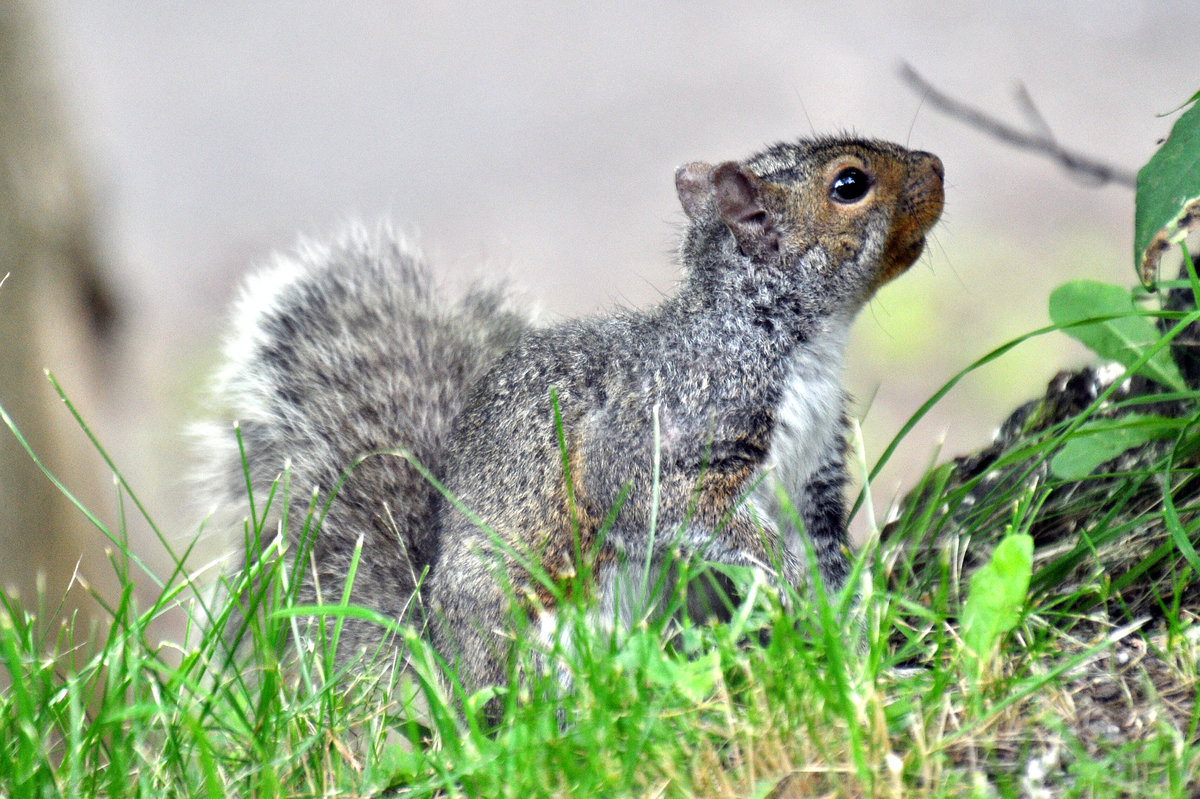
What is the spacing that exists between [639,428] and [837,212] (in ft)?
1.63

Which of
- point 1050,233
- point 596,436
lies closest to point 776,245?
point 596,436

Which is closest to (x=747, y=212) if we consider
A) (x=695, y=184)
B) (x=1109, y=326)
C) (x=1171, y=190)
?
(x=695, y=184)

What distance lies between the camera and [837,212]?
2.03 meters

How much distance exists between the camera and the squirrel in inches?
74.4

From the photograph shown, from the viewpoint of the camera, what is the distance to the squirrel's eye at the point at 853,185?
2025 millimetres

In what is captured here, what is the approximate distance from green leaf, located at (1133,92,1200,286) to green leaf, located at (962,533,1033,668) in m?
0.46

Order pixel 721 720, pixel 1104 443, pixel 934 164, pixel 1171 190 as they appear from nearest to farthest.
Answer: pixel 721 720, pixel 1171 190, pixel 1104 443, pixel 934 164

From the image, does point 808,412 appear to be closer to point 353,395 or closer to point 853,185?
point 853,185

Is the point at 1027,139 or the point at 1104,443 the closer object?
the point at 1104,443

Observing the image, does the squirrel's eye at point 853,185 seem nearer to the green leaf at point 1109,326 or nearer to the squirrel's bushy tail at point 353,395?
the green leaf at point 1109,326

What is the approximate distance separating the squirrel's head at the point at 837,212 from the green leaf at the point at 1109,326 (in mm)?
A: 298

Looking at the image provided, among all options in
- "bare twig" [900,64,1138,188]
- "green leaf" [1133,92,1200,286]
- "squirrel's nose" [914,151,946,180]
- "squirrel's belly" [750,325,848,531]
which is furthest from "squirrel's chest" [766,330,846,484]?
"green leaf" [1133,92,1200,286]

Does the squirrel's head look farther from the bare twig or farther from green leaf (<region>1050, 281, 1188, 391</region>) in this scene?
green leaf (<region>1050, 281, 1188, 391</region>)

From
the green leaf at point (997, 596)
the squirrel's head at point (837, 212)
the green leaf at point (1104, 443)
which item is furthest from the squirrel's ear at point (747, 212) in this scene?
the green leaf at point (997, 596)
